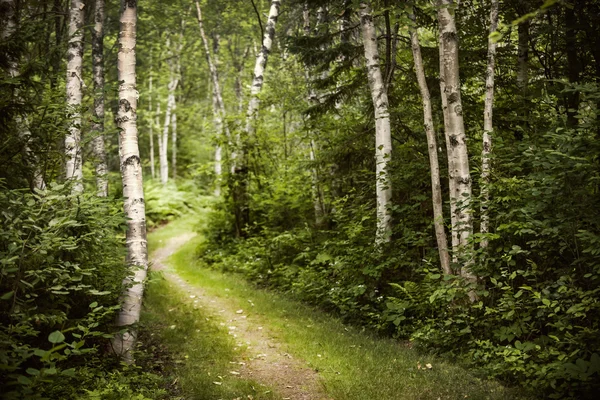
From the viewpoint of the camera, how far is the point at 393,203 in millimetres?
8945

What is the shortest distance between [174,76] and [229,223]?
1358 cm

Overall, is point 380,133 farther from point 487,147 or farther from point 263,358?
point 263,358

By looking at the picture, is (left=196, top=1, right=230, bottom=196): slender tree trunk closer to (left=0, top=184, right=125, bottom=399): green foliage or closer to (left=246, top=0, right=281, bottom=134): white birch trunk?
(left=246, top=0, right=281, bottom=134): white birch trunk

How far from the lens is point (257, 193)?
13.9 metres

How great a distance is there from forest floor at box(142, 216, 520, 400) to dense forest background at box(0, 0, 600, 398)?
529 millimetres

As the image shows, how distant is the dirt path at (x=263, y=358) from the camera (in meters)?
5.53

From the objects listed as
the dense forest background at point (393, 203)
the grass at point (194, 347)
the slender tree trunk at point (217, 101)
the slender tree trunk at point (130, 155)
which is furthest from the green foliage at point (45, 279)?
the slender tree trunk at point (217, 101)

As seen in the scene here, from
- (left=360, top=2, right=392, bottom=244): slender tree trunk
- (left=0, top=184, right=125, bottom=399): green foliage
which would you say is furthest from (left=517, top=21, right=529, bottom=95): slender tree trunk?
(left=0, top=184, right=125, bottom=399): green foliage

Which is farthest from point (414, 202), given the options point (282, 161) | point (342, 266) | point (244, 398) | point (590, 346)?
point (282, 161)

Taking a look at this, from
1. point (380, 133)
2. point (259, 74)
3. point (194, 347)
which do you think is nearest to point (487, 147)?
point (380, 133)

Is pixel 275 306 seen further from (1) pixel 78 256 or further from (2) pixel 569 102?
(2) pixel 569 102

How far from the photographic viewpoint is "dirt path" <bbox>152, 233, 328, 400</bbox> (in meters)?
5.53

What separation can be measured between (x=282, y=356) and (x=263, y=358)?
0.29m

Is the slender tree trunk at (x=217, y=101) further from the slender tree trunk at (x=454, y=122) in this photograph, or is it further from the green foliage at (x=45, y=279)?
the green foliage at (x=45, y=279)
